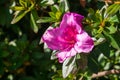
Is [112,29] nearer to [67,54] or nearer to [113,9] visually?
[113,9]

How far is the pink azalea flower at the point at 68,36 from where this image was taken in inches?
70.3

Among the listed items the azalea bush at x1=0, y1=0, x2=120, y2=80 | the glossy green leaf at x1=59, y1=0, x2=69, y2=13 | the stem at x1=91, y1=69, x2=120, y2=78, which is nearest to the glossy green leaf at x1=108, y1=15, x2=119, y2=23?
the azalea bush at x1=0, y1=0, x2=120, y2=80

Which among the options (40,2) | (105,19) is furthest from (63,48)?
(40,2)

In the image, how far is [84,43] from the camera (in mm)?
1752

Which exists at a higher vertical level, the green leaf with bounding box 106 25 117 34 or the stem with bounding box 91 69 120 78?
the green leaf with bounding box 106 25 117 34

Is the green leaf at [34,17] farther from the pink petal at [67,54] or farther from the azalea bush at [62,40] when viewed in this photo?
the pink petal at [67,54]

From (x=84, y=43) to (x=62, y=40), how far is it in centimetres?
12

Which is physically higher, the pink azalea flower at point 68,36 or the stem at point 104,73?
the pink azalea flower at point 68,36

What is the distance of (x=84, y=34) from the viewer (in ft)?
5.83

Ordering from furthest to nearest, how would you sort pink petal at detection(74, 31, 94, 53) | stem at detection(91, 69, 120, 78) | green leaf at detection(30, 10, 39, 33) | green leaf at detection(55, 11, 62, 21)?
stem at detection(91, 69, 120, 78), green leaf at detection(30, 10, 39, 33), green leaf at detection(55, 11, 62, 21), pink petal at detection(74, 31, 94, 53)

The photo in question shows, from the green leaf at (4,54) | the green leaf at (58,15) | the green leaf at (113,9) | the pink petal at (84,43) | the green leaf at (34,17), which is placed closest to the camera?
the pink petal at (84,43)

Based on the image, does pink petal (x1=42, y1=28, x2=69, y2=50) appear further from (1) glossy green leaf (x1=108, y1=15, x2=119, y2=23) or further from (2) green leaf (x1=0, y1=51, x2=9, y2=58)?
(2) green leaf (x1=0, y1=51, x2=9, y2=58)

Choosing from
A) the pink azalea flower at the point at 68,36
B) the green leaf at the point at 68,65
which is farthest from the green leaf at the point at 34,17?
the pink azalea flower at the point at 68,36

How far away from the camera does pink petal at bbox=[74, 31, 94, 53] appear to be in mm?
1749
